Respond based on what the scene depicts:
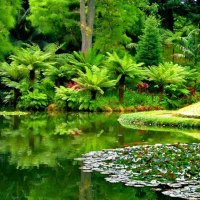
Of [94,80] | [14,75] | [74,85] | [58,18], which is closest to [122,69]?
[94,80]

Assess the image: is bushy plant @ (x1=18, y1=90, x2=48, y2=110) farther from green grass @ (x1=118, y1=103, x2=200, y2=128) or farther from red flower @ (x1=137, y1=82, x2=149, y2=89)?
green grass @ (x1=118, y1=103, x2=200, y2=128)

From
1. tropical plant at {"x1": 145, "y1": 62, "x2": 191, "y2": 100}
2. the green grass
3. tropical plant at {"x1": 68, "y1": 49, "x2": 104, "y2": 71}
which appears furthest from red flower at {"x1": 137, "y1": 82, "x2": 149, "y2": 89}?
the green grass

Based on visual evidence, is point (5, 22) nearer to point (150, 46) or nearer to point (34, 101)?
point (34, 101)

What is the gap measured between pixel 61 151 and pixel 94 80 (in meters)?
10.8

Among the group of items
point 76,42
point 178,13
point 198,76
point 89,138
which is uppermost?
point 178,13

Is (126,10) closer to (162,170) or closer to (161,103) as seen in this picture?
(161,103)

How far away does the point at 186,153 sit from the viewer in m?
10.8

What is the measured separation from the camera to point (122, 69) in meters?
22.8

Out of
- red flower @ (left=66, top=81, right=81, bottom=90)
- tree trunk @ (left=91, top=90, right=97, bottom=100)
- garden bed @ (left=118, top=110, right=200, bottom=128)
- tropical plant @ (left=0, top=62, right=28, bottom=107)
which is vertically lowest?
garden bed @ (left=118, top=110, right=200, bottom=128)

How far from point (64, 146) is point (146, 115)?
5.85 metres

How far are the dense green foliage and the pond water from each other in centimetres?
254

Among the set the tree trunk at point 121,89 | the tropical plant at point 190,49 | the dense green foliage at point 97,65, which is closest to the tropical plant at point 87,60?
the dense green foliage at point 97,65

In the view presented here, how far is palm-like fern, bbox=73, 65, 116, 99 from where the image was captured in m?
22.0

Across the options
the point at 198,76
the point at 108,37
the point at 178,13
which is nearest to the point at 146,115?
the point at 198,76
